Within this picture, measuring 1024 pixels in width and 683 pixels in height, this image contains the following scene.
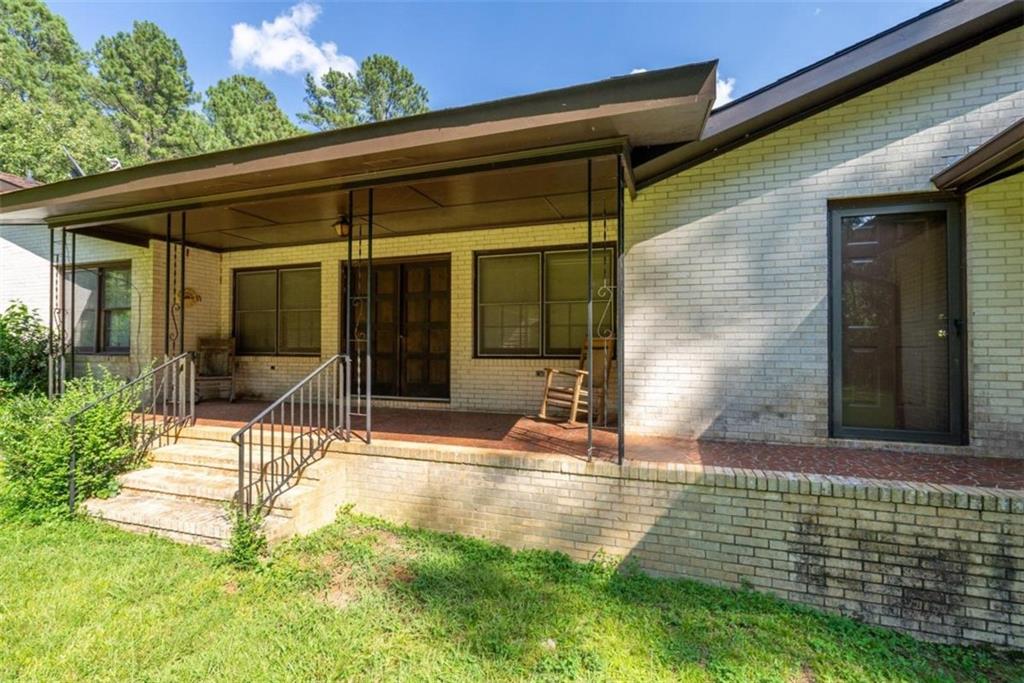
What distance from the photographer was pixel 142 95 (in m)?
18.3

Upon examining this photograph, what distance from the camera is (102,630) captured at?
2379mm

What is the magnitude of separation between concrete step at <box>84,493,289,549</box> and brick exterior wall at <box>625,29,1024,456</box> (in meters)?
3.42

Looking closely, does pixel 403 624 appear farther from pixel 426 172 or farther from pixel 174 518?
pixel 426 172

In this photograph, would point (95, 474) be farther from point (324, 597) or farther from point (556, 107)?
point (556, 107)

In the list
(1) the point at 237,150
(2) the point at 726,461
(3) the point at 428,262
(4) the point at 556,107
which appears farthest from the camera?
(3) the point at 428,262

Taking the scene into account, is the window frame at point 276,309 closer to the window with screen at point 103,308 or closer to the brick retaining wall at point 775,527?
the window with screen at point 103,308

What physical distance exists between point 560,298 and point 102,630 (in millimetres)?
4808

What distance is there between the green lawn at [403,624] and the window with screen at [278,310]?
4.07m

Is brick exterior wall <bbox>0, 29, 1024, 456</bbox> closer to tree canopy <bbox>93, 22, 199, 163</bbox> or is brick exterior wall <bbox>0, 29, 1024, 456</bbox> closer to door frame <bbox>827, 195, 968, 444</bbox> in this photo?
door frame <bbox>827, 195, 968, 444</bbox>

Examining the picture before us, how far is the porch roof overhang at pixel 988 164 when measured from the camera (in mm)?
2807

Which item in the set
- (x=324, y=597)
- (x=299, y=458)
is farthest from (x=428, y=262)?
(x=324, y=597)

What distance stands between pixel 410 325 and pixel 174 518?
11.8 feet

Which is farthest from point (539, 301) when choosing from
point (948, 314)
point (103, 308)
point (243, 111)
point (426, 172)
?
point (243, 111)

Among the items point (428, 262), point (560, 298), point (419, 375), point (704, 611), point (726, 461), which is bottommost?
point (704, 611)
